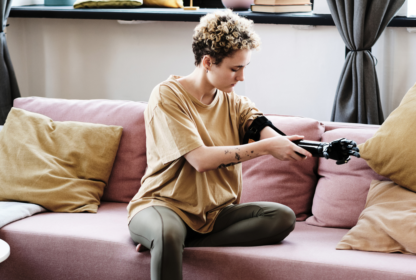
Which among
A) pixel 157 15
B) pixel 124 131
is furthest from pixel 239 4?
pixel 124 131

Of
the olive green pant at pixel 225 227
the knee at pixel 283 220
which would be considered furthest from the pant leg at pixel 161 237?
the knee at pixel 283 220

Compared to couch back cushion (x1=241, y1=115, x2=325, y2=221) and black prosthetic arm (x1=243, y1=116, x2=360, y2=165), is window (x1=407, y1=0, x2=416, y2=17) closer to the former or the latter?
couch back cushion (x1=241, y1=115, x2=325, y2=221)

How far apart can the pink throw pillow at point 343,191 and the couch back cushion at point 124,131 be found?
0.79 metres

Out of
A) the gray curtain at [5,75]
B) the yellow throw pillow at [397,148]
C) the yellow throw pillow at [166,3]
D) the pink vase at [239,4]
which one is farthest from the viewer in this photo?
the yellow throw pillow at [166,3]

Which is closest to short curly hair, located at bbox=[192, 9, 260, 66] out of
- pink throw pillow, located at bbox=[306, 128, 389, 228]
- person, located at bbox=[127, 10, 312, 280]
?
person, located at bbox=[127, 10, 312, 280]

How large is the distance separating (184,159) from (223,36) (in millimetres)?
438

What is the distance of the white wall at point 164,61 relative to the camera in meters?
2.51

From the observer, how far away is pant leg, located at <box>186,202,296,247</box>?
66.4 inches

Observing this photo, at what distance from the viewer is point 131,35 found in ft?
9.87

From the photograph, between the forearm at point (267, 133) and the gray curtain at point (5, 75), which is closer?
the forearm at point (267, 133)

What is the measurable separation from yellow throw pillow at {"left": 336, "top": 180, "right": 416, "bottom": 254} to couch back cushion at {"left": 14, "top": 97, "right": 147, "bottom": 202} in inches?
37.9

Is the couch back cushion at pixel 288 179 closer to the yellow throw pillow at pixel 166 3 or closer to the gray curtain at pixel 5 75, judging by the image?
the yellow throw pillow at pixel 166 3

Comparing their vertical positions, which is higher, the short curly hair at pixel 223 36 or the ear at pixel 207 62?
the short curly hair at pixel 223 36

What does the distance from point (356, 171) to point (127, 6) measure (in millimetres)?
1713
